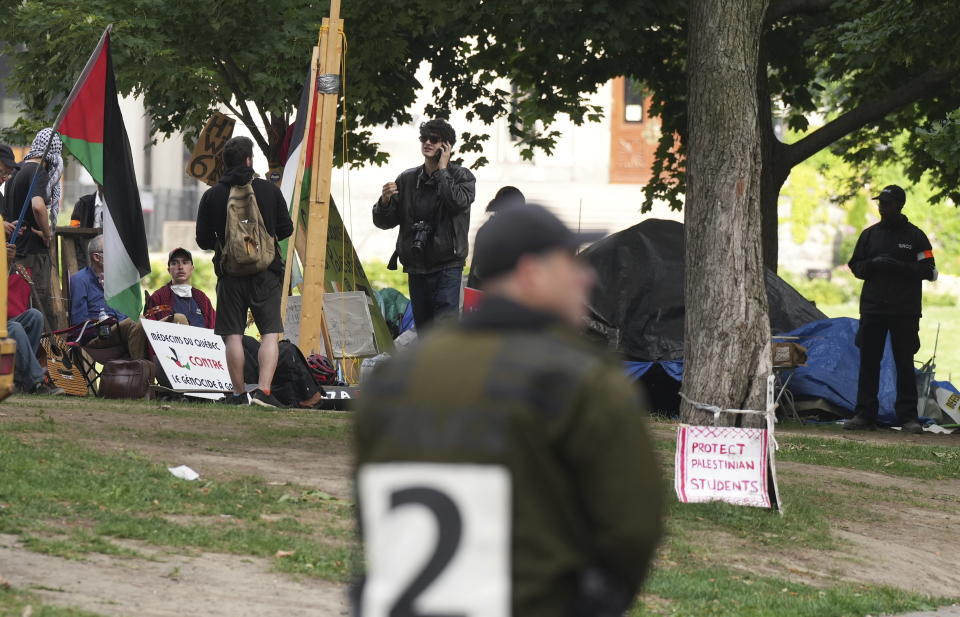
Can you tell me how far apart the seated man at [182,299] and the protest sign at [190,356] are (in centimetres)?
25

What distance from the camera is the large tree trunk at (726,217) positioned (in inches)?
393

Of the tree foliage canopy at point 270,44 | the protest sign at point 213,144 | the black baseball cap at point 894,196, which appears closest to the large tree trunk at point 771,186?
the tree foliage canopy at point 270,44

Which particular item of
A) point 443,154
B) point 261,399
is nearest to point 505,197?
point 443,154

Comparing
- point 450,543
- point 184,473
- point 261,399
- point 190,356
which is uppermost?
point 450,543

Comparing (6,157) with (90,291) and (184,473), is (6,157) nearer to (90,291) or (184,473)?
(90,291)

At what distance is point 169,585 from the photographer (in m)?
6.49

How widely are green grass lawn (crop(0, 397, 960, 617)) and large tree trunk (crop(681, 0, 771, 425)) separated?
0.86 metres

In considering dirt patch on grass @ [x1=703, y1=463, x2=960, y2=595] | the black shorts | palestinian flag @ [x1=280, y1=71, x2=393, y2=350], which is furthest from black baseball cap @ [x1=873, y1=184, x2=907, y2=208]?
the black shorts

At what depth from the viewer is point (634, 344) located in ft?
54.5

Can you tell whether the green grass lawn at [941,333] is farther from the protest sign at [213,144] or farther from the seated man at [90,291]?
the seated man at [90,291]

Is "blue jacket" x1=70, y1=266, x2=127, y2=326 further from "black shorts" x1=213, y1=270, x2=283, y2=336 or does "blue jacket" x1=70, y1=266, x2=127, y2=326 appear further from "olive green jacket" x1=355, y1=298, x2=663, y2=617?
"olive green jacket" x1=355, y1=298, x2=663, y2=617

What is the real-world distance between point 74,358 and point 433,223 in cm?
404

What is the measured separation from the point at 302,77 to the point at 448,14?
5.91ft

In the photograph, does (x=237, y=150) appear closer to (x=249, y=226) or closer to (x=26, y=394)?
(x=249, y=226)
